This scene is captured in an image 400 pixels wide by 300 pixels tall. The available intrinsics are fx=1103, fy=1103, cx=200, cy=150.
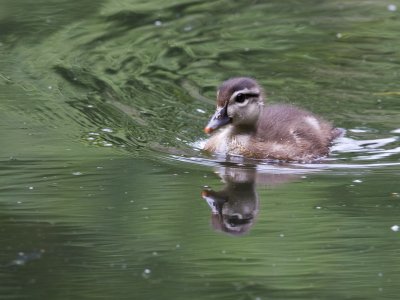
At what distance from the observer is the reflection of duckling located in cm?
610

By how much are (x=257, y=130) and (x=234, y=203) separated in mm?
1490

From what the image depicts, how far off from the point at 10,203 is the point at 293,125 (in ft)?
7.91

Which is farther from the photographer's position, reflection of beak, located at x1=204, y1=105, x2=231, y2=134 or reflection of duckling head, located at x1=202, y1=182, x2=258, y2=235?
reflection of beak, located at x1=204, y1=105, x2=231, y2=134

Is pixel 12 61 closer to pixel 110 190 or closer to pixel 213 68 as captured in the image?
pixel 213 68

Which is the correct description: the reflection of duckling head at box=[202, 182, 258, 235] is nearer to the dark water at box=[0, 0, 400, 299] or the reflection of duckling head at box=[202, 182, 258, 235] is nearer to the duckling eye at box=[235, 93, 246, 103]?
the dark water at box=[0, 0, 400, 299]

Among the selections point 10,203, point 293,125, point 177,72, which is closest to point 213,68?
point 177,72

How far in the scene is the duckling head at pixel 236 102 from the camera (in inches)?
303

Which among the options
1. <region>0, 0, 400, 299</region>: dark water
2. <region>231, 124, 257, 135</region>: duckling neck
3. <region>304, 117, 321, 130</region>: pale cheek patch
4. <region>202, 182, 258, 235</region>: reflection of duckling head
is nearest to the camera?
<region>0, 0, 400, 299</region>: dark water

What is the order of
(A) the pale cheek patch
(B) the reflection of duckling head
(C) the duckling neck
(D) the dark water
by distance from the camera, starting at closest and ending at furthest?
(D) the dark water < (B) the reflection of duckling head < (C) the duckling neck < (A) the pale cheek patch

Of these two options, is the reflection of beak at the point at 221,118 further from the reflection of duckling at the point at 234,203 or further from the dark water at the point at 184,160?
the reflection of duckling at the point at 234,203

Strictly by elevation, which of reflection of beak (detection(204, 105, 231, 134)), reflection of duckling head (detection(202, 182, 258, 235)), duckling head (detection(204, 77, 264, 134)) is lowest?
reflection of duckling head (detection(202, 182, 258, 235))

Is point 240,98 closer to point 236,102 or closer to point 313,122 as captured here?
point 236,102

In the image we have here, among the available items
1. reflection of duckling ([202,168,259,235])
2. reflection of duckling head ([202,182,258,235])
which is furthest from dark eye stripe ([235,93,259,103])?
reflection of duckling head ([202,182,258,235])

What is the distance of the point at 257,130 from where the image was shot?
7.93m
